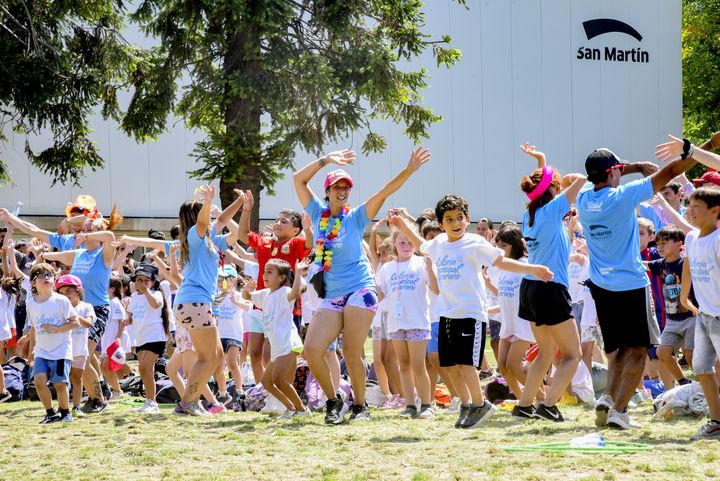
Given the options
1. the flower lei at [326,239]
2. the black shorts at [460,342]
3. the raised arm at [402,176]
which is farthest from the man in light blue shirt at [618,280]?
the flower lei at [326,239]

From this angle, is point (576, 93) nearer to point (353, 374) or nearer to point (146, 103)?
point (146, 103)

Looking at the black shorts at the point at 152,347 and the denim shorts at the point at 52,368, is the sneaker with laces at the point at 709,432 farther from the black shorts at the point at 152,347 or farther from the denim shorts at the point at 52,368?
the black shorts at the point at 152,347

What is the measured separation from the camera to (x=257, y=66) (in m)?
20.4

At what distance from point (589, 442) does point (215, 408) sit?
4.67m

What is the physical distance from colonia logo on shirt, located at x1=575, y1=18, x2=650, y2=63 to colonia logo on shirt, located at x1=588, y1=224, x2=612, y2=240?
26.9m

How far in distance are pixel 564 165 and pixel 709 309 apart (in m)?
26.5

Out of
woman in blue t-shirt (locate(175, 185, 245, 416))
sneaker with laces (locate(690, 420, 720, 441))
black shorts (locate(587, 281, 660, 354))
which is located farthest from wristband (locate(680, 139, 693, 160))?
woman in blue t-shirt (locate(175, 185, 245, 416))

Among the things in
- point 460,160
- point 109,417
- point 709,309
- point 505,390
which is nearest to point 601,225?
point 709,309

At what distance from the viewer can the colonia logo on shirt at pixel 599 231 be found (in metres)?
7.28

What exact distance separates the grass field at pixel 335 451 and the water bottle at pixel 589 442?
260mm

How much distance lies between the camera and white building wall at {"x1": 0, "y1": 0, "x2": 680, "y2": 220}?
26812 mm

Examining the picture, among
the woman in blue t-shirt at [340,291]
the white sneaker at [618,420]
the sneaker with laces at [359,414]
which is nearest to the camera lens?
the white sneaker at [618,420]

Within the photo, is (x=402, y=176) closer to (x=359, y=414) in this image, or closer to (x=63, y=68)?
(x=359, y=414)

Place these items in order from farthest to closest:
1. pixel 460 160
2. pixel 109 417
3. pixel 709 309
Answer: pixel 460 160 < pixel 109 417 < pixel 709 309
